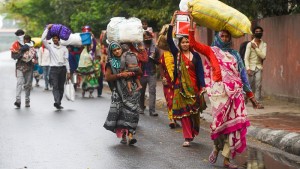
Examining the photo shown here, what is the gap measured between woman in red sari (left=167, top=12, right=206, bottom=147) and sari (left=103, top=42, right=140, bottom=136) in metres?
0.68

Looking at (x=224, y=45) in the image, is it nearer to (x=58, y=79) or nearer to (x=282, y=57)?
(x=58, y=79)

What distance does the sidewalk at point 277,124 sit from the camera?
11195mm

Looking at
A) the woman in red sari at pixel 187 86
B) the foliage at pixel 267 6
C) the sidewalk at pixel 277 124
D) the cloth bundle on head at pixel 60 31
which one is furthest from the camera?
the foliage at pixel 267 6

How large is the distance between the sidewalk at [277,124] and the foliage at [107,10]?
2506 millimetres

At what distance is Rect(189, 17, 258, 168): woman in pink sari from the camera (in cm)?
919

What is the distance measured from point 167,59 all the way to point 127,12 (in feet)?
55.7

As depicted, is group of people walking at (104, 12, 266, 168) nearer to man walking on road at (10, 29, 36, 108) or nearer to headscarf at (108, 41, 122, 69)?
headscarf at (108, 41, 122, 69)

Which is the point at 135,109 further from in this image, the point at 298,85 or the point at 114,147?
the point at 298,85

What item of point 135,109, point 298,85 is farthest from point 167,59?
point 298,85

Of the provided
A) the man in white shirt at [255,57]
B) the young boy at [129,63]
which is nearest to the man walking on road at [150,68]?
the man in white shirt at [255,57]

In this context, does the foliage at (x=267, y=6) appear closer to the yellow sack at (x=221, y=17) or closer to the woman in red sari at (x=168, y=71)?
the woman in red sari at (x=168, y=71)

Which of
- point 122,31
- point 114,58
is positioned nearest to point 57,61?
point 122,31

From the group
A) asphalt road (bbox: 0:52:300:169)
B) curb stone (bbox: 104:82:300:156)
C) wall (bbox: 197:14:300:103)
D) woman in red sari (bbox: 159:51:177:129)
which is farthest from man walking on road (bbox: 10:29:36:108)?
curb stone (bbox: 104:82:300:156)

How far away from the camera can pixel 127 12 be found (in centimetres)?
2969
